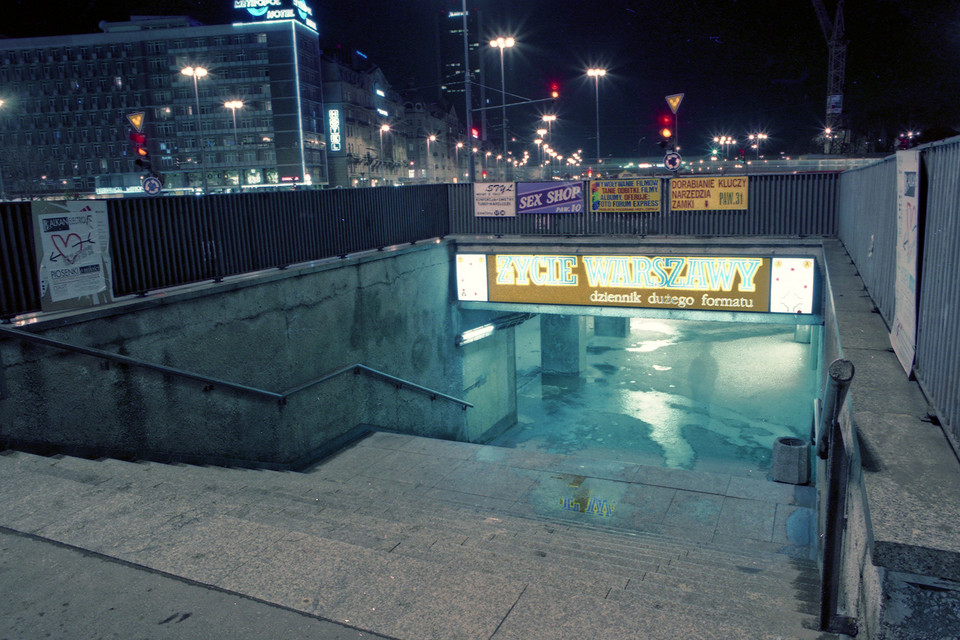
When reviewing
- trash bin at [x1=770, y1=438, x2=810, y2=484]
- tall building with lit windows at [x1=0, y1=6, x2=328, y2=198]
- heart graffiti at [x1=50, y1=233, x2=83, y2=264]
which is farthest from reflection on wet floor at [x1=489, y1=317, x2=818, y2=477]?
tall building with lit windows at [x1=0, y1=6, x2=328, y2=198]

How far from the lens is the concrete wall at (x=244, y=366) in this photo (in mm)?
7387

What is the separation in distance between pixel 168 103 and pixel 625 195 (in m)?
92.3

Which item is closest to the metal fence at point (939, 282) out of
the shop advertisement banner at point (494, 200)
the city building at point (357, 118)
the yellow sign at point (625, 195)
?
the yellow sign at point (625, 195)

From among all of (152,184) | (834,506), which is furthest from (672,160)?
(834,506)

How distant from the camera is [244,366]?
9.94 m

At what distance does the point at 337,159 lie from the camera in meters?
96.2

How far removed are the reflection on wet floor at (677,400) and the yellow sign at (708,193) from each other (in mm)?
5743

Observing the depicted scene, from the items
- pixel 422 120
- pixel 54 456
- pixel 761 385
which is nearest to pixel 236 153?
pixel 422 120

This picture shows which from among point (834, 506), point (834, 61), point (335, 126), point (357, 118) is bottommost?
point (834, 506)

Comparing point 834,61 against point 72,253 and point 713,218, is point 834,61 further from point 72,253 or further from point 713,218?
point 72,253

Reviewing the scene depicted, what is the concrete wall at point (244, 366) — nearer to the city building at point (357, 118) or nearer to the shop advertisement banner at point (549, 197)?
the shop advertisement banner at point (549, 197)

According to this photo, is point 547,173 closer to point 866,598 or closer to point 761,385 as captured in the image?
point 761,385

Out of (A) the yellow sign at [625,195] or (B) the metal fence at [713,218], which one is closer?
(B) the metal fence at [713,218]

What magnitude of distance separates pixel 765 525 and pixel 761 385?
14.1m
